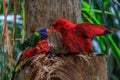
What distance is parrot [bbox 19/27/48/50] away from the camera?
8.62ft

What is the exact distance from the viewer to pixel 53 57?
1854 mm

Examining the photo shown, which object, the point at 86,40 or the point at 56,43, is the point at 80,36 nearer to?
the point at 86,40

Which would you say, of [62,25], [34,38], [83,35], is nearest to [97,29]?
[83,35]

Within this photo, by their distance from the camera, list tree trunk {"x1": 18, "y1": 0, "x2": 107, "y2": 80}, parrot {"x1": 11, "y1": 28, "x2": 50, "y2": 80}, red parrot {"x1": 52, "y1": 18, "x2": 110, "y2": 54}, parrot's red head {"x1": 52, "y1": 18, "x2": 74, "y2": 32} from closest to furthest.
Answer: tree trunk {"x1": 18, "y1": 0, "x2": 107, "y2": 80} → parrot {"x1": 11, "y1": 28, "x2": 50, "y2": 80} → red parrot {"x1": 52, "y1": 18, "x2": 110, "y2": 54} → parrot's red head {"x1": 52, "y1": 18, "x2": 74, "y2": 32}

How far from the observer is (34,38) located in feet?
8.89

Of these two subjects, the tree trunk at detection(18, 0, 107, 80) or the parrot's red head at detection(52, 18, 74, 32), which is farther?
the parrot's red head at detection(52, 18, 74, 32)

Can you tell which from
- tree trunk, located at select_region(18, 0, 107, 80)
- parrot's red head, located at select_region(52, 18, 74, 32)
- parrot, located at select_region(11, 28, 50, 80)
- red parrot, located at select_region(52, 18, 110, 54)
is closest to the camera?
tree trunk, located at select_region(18, 0, 107, 80)

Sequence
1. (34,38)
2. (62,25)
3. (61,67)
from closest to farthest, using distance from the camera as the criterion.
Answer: (61,67)
(62,25)
(34,38)

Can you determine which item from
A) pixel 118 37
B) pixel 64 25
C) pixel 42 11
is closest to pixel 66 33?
pixel 64 25

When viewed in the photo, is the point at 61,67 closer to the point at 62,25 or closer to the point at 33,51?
the point at 33,51

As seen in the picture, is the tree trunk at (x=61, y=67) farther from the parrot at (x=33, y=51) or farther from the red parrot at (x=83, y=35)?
the red parrot at (x=83, y=35)

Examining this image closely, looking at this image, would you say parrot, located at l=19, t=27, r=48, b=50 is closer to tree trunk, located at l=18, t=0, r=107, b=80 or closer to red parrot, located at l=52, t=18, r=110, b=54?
red parrot, located at l=52, t=18, r=110, b=54

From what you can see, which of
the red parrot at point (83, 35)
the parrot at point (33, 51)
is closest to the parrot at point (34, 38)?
the parrot at point (33, 51)

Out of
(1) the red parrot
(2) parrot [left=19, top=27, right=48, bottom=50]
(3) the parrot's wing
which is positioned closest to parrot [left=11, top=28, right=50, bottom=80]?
(2) parrot [left=19, top=27, right=48, bottom=50]
